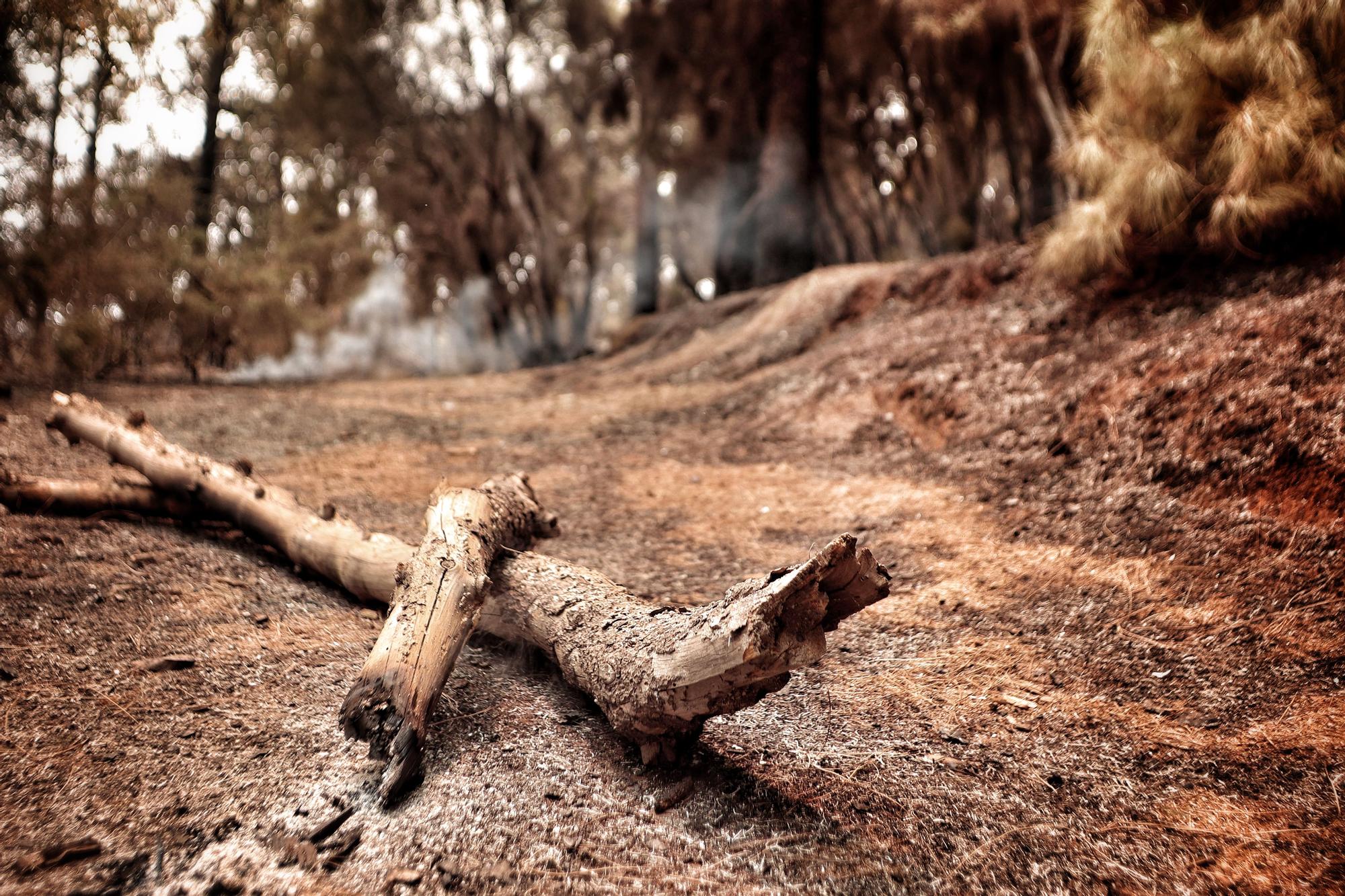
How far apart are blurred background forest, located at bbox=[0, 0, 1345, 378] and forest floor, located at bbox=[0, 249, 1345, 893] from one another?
103 cm

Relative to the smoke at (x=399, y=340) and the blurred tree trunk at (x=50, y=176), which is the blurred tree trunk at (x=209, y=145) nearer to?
the blurred tree trunk at (x=50, y=176)

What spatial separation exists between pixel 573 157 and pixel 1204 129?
15.2 metres

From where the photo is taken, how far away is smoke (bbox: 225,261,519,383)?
48.9 feet

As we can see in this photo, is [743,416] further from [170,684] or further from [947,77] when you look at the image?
[947,77]

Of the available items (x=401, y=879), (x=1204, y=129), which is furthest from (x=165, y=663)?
(x=1204, y=129)

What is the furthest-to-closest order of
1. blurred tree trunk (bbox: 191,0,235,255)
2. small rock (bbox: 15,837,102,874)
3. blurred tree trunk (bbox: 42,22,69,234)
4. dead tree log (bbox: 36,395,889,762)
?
1. blurred tree trunk (bbox: 191,0,235,255)
2. blurred tree trunk (bbox: 42,22,69,234)
3. dead tree log (bbox: 36,395,889,762)
4. small rock (bbox: 15,837,102,874)

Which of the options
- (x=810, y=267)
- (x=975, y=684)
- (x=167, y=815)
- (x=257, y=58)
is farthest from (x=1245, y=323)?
(x=257, y=58)

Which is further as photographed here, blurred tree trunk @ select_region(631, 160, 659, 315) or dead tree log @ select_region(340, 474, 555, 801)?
blurred tree trunk @ select_region(631, 160, 659, 315)

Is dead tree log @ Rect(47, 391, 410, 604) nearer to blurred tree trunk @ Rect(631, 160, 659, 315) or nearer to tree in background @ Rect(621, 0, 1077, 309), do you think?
tree in background @ Rect(621, 0, 1077, 309)

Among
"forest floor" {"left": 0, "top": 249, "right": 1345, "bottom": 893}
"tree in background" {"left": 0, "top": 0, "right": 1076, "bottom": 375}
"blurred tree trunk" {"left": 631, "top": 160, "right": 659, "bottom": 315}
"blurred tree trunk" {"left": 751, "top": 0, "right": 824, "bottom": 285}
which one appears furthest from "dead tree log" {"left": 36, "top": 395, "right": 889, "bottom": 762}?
"blurred tree trunk" {"left": 631, "top": 160, "right": 659, "bottom": 315}

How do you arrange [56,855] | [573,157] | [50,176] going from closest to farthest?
[56,855] → [50,176] → [573,157]

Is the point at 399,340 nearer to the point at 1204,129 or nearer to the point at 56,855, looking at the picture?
the point at 1204,129

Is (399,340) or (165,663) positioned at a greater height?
(399,340)

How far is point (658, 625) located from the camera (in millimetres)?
1949
